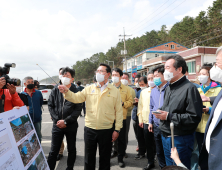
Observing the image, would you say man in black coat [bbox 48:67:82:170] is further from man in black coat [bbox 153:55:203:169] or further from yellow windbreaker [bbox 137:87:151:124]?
man in black coat [bbox 153:55:203:169]

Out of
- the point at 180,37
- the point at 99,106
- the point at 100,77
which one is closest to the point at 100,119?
the point at 99,106

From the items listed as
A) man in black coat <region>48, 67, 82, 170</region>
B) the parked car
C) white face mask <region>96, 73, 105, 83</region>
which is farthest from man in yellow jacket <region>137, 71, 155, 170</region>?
the parked car

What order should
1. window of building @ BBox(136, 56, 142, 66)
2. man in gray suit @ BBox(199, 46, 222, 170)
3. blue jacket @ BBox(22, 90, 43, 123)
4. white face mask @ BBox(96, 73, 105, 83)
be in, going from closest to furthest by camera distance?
man in gray suit @ BBox(199, 46, 222, 170) < white face mask @ BBox(96, 73, 105, 83) < blue jacket @ BBox(22, 90, 43, 123) < window of building @ BBox(136, 56, 142, 66)

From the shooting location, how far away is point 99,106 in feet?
9.48

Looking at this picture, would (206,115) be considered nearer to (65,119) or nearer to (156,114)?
(156,114)

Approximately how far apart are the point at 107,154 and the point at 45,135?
414cm

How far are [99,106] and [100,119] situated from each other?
22 centimetres

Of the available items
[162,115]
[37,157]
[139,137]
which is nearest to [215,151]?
[162,115]

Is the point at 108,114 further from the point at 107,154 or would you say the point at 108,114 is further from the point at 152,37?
the point at 152,37

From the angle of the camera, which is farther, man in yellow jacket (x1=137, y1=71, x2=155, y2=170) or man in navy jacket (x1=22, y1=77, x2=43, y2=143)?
man in navy jacket (x1=22, y1=77, x2=43, y2=143)

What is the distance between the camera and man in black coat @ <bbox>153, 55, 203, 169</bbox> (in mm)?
2235

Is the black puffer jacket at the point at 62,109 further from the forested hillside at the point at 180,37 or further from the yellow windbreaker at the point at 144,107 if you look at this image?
the forested hillside at the point at 180,37

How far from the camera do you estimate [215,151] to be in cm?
142

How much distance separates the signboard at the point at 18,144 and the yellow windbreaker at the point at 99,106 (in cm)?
87
